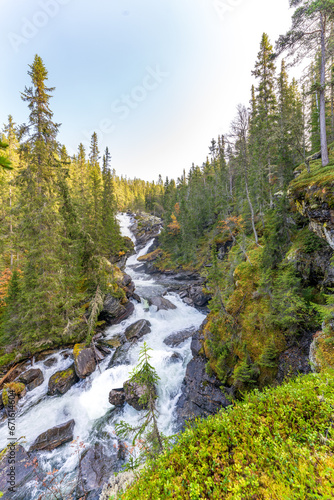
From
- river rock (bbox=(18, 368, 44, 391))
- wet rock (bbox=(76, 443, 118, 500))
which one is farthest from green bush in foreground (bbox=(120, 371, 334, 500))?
river rock (bbox=(18, 368, 44, 391))

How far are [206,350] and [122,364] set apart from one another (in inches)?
258

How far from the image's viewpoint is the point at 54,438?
29.8 ft

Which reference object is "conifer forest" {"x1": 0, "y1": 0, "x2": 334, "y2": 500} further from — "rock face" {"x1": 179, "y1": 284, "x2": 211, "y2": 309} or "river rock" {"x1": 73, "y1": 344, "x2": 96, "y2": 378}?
"rock face" {"x1": 179, "y1": 284, "x2": 211, "y2": 309}

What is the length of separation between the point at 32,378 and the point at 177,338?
35.2 ft

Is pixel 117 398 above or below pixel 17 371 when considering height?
below

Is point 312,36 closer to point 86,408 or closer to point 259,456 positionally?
point 259,456

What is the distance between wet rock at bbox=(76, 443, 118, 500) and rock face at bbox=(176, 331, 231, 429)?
3559mm

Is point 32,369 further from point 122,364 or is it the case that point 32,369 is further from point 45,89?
point 45,89

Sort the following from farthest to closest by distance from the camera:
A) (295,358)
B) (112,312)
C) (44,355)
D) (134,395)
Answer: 1. (112,312)
2. (44,355)
3. (134,395)
4. (295,358)

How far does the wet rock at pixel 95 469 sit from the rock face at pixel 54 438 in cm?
145

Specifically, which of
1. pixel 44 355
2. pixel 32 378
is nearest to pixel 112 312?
pixel 44 355

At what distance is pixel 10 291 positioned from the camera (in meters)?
13.3

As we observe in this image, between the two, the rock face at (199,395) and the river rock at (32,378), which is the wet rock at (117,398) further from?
the river rock at (32,378)

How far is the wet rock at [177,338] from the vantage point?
15656 mm
